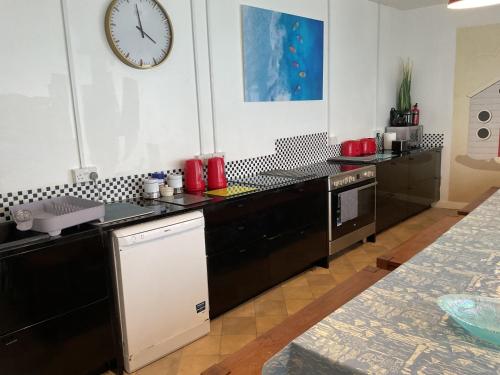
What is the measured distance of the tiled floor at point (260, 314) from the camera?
242 cm

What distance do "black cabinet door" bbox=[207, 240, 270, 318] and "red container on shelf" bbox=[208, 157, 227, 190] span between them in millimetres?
518

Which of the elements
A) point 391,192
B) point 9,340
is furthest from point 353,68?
point 9,340

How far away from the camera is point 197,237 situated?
254cm

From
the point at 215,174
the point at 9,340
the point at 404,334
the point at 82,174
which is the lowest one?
the point at 9,340

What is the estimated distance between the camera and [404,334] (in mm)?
1197

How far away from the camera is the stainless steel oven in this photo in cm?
373

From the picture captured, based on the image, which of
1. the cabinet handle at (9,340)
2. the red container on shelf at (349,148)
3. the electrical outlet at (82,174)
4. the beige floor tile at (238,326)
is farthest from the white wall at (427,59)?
the cabinet handle at (9,340)

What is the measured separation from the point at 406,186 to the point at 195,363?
3405 mm

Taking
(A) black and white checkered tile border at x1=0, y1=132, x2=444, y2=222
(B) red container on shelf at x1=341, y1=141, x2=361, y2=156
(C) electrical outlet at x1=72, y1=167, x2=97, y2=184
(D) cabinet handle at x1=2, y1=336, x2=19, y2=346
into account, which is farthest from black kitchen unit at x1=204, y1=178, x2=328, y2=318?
(B) red container on shelf at x1=341, y1=141, x2=361, y2=156

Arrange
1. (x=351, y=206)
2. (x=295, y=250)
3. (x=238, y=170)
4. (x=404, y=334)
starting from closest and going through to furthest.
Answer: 1. (x=404, y=334)
2. (x=295, y=250)
3. (x=238, y=170)
4. (x=351, y=206)

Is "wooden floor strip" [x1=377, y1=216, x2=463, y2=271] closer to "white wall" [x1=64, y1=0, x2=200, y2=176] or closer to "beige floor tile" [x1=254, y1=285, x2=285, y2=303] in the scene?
"beige floor tile" [x1=254, y1=285, x2=285, y2=303]

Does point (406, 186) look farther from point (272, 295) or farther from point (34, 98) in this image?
point (34, 98)

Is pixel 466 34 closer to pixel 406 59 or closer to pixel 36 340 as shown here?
pixel 406 59

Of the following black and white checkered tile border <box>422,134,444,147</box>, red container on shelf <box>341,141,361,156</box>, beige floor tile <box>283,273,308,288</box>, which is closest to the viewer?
beige floor tile <box>283,273,308,288</box>
